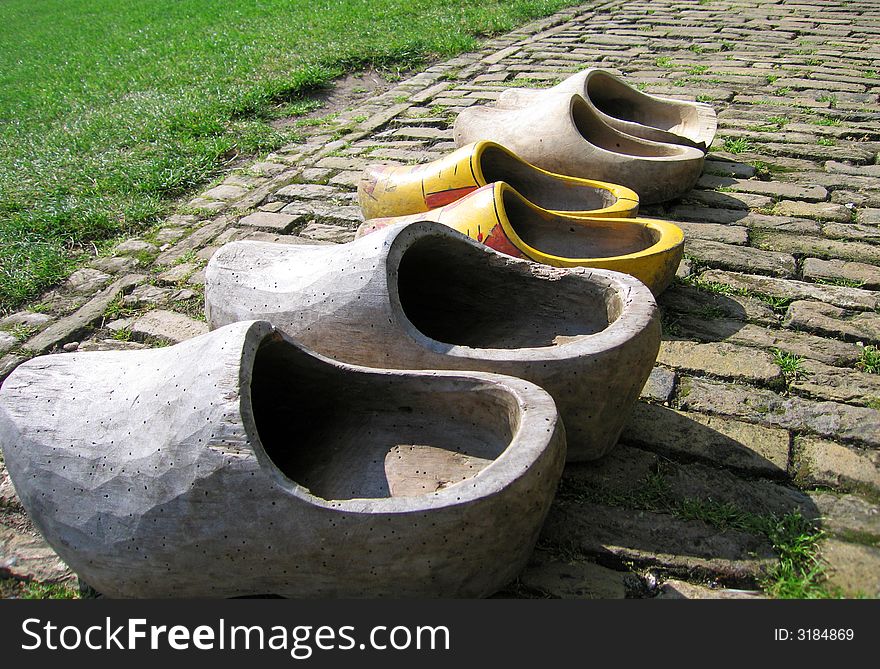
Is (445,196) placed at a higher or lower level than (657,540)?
higher

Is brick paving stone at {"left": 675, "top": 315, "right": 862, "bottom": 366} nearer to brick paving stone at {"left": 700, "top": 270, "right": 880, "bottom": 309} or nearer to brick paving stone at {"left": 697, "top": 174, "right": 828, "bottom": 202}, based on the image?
brick paving stone at {"left": 700, "top": 270, "right": 880, "bottom": 309}

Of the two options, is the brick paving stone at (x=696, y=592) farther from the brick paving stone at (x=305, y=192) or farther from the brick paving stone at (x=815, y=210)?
the brick paving stone at (x=305, y=192)

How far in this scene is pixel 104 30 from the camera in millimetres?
8000

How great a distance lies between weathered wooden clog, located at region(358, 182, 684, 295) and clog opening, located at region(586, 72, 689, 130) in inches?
55.6

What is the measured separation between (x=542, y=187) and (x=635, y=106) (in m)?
1.19

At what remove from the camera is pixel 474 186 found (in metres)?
2.67

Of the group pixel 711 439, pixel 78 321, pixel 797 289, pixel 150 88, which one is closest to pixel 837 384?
pixel 711 439

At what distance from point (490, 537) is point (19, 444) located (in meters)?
0.95

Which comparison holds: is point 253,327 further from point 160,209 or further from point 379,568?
point 160,209

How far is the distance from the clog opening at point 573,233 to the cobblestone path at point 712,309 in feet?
0.77

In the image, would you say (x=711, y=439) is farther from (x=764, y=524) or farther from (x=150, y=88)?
(x=150, y=88)

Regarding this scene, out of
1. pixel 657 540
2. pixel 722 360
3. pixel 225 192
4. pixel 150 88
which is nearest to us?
pixel 657 540

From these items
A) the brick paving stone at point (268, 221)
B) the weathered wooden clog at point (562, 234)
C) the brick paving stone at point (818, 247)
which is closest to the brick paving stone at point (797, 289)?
the brick paving stone at point (818, 247)

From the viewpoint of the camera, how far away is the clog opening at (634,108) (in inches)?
148
